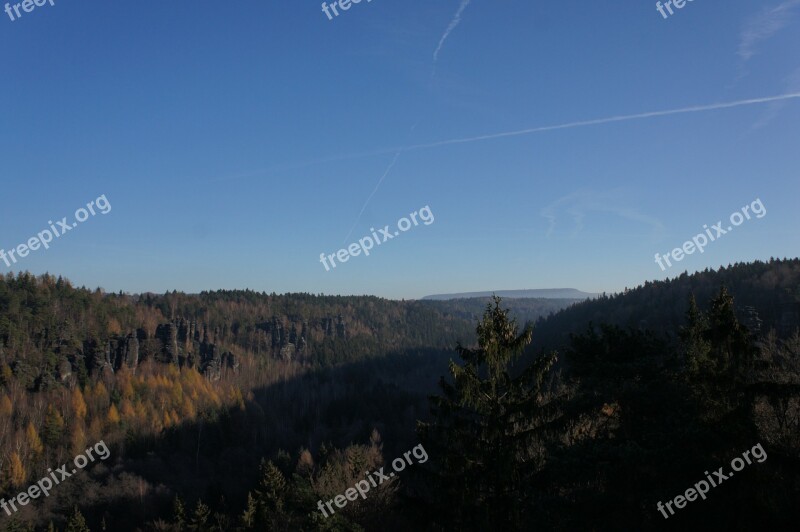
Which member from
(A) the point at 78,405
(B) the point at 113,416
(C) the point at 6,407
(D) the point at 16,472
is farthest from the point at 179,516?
(C) the point at 6,407

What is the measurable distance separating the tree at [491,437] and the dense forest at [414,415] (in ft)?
0.21

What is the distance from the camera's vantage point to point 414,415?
9831 cm

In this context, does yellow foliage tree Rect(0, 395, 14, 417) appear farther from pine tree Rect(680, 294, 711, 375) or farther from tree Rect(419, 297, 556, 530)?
pine tree Rect(680, 294, 711, 375)

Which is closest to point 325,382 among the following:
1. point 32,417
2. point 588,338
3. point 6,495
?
point 32,417

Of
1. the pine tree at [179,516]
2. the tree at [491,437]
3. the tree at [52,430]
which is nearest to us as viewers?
the tree at [491,437]

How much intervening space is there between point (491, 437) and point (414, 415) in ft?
282

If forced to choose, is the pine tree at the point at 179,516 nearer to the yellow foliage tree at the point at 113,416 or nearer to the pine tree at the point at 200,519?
the pine tree at the point at 200,519

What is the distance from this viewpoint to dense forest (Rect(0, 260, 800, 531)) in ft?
53.4

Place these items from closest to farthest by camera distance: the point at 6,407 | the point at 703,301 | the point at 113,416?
1. the point at 113,416
2. the point at 6,407
3. the point at 703,301

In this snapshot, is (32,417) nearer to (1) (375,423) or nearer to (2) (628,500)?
(1) (375,423)

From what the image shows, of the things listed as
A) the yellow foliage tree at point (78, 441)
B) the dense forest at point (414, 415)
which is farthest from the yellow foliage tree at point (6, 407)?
the yellow foliage tree at point (78, 441)

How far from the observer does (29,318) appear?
397 feet

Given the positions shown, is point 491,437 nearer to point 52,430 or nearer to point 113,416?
point 52,430

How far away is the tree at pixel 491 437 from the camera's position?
50.6 feet
